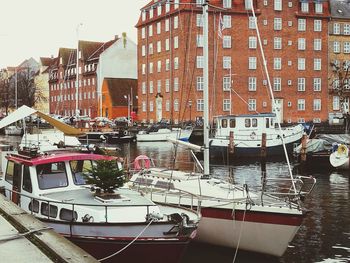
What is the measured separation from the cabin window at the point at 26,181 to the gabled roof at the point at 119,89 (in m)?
82.3

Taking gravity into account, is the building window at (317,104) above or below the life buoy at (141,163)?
above

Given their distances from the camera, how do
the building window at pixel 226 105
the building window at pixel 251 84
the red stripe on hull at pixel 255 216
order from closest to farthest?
1. the red stripe on hull at pixel 255 216
2. the building window at pixel 226 105
3. the building window at pixel 251 84

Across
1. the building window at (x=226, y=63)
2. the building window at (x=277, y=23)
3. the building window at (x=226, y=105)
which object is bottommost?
the building window at (x=226, y=105)

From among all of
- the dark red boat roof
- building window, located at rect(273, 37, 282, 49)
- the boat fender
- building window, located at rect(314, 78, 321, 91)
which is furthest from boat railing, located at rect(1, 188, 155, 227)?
building window, located at rect(314, 78, 321, 91)

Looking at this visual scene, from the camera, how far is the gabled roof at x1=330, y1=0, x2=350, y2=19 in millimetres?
84500

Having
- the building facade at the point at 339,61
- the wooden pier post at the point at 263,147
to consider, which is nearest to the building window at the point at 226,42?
the building facade at the point at 339,61

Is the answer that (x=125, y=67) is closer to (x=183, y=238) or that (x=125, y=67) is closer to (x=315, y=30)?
(x=315, y=30)

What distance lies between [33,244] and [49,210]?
3799 millimetres

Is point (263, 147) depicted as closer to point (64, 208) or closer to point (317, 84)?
point (64, 208)

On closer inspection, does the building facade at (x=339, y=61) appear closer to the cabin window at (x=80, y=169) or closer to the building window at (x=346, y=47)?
the building window at (x=346, y=47)

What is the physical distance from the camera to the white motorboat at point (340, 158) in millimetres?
37250

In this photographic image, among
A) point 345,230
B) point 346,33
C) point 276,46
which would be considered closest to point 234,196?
point 345,230

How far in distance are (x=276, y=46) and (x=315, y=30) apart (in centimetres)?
724

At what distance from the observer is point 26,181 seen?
1451 cm
